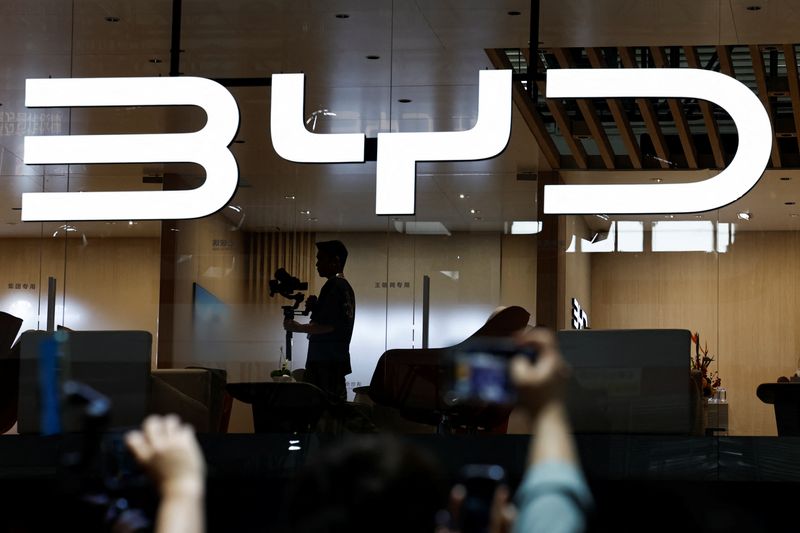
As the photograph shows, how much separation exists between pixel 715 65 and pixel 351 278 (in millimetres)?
2058

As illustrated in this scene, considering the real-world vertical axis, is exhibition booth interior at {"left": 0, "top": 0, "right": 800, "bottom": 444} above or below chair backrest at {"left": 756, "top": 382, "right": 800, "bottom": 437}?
above

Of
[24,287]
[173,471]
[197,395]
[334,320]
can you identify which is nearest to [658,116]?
[334,320]

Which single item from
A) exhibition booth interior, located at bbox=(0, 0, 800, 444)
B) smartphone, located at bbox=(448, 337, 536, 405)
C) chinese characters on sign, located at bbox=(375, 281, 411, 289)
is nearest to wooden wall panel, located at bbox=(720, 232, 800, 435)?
exhibition booth interior, located at bbox=(0, 0, 800, 444)

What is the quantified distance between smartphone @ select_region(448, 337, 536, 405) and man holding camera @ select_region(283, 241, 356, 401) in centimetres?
411

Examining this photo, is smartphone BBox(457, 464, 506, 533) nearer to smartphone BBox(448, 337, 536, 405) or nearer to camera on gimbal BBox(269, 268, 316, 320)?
smartphone BBox(448, 337, 536, 405)

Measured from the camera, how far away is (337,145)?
5.85 metres

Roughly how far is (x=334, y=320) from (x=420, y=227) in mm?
624

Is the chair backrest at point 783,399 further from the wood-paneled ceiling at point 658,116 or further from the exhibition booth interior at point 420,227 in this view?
the wood-paneled ceiling at point 658,116

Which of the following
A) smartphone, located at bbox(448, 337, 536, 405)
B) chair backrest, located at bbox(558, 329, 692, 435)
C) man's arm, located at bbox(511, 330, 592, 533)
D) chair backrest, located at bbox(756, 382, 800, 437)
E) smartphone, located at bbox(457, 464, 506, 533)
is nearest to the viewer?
man's arm, located at bbox(511, 330, 592, 533)

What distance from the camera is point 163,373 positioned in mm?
5840

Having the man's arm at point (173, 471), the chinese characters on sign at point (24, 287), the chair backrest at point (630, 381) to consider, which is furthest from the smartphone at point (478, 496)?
the chinese characters on sign at point (24, 287)

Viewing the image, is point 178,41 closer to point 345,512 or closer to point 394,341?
point 394,341

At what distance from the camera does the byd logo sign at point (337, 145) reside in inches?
221

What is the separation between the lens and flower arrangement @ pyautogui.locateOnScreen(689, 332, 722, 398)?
5496 mm
